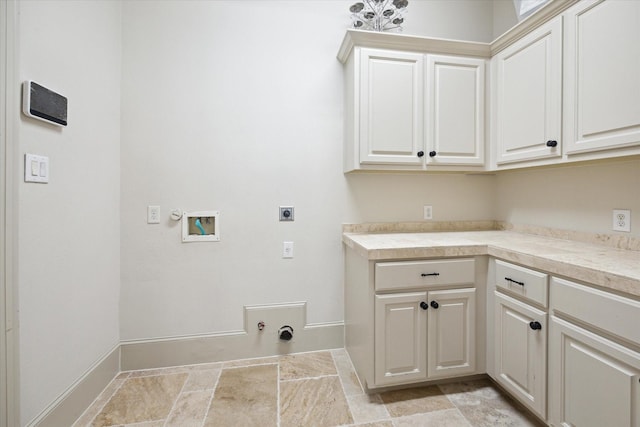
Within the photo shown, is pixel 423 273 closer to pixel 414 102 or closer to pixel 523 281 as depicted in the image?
pixel 523 281

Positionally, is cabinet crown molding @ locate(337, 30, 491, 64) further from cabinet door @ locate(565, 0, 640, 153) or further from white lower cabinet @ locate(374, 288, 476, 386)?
white lower cabinet @ locate(374, 288, 476, 386)

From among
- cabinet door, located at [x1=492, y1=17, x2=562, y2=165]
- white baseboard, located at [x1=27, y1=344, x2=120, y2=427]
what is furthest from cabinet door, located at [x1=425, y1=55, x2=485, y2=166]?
white baseboard, located at [x1=27, y1=344, x2=120, y2=427]

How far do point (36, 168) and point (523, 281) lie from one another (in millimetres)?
2315

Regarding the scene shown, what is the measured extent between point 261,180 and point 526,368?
1.86 metres

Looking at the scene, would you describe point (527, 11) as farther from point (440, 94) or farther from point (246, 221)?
point (246, 221)

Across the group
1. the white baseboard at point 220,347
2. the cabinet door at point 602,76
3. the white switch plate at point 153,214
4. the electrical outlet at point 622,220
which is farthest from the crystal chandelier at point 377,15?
the white baseboard at point 220,347

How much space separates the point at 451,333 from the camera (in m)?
1.59

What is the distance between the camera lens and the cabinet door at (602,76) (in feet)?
3.95

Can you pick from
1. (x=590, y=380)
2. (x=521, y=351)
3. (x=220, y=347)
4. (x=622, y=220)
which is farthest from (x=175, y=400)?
(x=622, y=220)

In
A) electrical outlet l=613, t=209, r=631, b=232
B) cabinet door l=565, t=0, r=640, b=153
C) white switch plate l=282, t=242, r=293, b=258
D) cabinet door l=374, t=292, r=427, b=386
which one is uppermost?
cabinet door l=565, t=0, r=640, b=153

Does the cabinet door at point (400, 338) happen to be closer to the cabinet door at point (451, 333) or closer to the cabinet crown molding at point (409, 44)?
the cabinet door at point (451, 333)

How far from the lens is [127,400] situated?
1.55 m

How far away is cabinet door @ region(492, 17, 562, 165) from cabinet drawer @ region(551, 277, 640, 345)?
79 centimetres

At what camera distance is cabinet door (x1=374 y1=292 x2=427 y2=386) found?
1.51 meters
